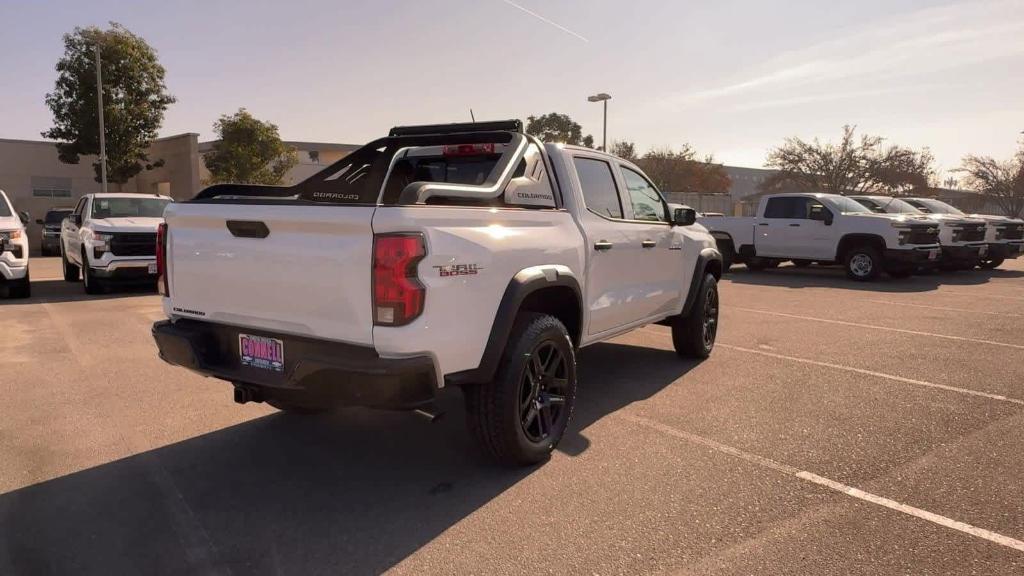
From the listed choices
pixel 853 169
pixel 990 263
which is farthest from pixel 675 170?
pixel 990 263

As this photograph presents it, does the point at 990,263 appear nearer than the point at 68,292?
No

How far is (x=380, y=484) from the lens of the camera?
11.6 ft

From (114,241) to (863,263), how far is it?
1442cm

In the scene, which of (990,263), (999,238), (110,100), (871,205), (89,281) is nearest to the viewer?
(89,281)

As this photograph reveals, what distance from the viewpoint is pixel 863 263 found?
13859mm

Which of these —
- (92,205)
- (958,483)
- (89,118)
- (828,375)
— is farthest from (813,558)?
(89,118)

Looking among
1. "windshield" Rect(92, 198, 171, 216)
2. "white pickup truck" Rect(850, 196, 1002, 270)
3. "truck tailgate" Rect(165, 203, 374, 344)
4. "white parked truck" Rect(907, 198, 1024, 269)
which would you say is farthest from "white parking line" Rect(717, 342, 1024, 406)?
"white parked truck" Rect(907, 198, 1024, 269)

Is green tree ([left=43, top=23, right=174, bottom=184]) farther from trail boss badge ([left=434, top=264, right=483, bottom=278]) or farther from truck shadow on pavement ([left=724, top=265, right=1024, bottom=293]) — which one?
trail boss badge ([left=434, top=264, right=483, bottom=278])

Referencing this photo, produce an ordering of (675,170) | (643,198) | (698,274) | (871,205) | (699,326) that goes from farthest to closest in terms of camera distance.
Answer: (675,170)
(871,205)
(699,326)
(698,274)
(643,198)

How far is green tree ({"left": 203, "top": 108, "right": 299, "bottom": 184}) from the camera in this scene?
32.4 m

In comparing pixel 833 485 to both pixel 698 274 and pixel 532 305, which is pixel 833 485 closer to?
pixel 532 305

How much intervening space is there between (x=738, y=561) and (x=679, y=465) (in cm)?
103

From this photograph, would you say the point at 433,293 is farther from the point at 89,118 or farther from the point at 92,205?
the point at 89,118

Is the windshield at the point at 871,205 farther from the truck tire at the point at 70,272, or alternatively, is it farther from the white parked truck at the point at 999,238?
the truck tire at the point at 70,272
